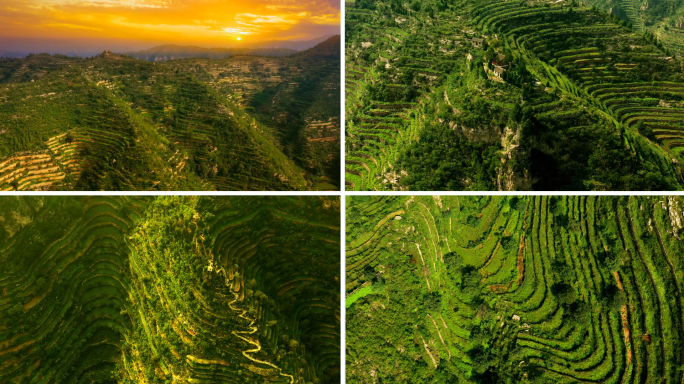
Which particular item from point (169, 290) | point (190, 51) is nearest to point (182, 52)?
point (190, 51)

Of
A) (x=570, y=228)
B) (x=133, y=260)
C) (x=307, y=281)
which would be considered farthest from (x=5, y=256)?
(x=570, y=228)

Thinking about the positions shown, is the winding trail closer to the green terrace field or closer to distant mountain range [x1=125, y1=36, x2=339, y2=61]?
the green terrace field

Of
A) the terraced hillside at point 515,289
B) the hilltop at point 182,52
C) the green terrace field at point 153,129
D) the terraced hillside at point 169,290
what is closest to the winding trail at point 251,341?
the terraced hillside at point 169,290

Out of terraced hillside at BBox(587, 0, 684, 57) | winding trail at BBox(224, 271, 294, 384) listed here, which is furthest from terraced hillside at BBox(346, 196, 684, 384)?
terraced hillside at BBox(587, 0, 684, 57)

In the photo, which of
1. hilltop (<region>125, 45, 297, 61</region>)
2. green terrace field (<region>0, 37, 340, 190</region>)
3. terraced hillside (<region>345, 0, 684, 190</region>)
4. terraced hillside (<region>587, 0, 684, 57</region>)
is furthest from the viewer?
hilltop (<region>125, 45, 297, 61</region>)

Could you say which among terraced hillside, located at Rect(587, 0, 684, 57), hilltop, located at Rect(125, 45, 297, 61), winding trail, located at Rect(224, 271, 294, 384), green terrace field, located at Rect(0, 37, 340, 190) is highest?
terraced hillside, located at Rect(587, 0, 684, 57)

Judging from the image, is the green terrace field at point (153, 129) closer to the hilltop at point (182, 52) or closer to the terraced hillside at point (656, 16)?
the hilltop at point (182, 52)

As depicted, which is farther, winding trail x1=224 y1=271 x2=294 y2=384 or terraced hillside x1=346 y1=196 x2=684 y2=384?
winding trail x1=224 y1=271 x2=294 y2=384

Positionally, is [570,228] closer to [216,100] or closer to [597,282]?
[597,282]
